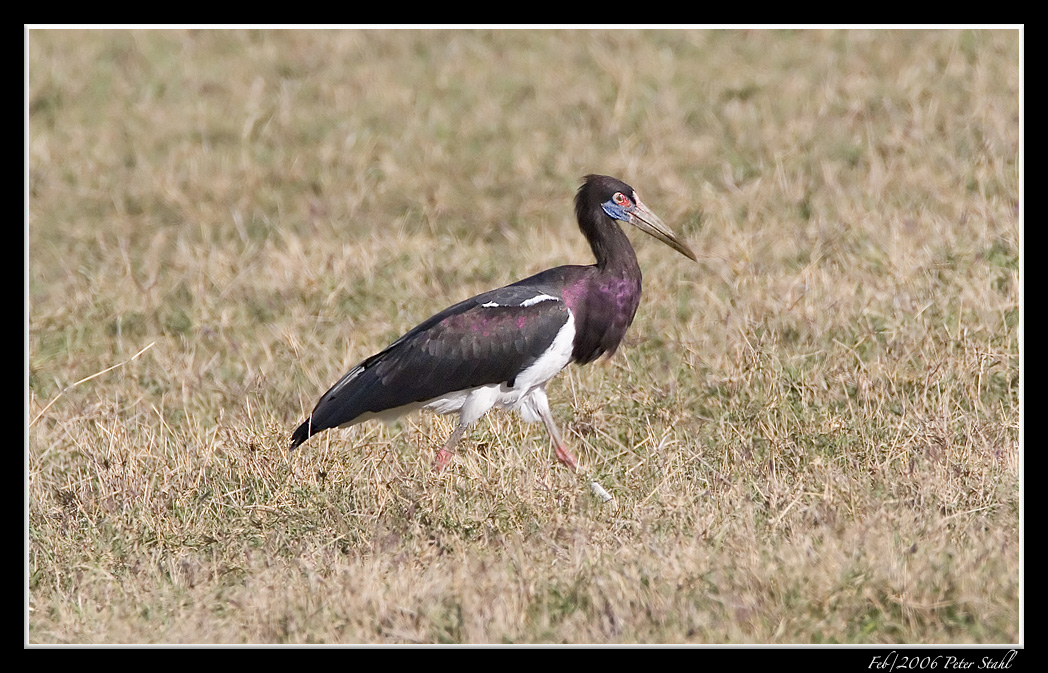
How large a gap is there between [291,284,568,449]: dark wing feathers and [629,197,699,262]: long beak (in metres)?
0.69

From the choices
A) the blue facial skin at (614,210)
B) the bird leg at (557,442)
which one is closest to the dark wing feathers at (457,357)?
the bird leg at (557,442)

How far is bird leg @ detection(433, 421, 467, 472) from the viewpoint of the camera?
6.20 metres

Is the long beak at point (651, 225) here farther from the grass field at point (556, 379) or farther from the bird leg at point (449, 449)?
the bird leg at point (449, 449)

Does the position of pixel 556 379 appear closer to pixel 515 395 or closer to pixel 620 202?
pixel 515 395

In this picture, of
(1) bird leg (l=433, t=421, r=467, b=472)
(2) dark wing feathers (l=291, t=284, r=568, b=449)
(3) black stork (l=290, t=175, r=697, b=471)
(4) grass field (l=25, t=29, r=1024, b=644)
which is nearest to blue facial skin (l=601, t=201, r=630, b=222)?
(3) black stork (l=290, t=175, r=697, b=471)

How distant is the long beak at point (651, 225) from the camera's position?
6703 millimetres

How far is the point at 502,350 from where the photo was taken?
6195mm

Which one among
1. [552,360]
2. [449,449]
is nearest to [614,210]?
[552,360]

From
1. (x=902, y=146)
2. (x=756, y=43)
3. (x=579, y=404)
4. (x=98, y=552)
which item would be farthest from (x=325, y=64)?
(x=98, y=552)

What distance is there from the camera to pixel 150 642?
195 inches

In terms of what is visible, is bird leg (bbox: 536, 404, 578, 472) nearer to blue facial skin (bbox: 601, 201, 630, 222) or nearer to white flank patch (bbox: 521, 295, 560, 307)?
white flank patch (bbox: 521, 295, 560, 307)

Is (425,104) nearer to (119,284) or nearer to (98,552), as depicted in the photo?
(119,284)

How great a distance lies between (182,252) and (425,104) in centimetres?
291

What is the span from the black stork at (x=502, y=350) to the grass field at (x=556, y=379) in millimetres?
206
